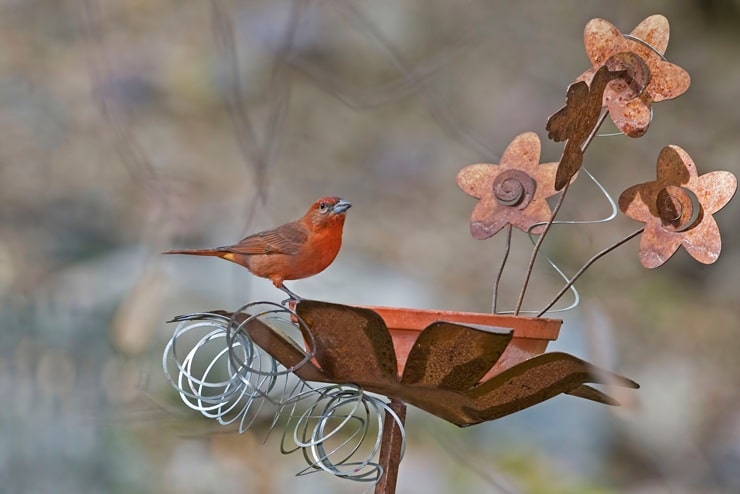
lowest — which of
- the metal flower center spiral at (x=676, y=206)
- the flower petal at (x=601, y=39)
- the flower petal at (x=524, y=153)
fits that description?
the metal flower center spiral at (x=676, y=206)

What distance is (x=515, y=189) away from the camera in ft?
4.37

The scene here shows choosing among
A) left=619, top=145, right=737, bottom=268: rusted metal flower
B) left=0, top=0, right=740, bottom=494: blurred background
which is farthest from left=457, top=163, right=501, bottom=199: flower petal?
left=0, top=0, right=740, bottom=494: blurred background

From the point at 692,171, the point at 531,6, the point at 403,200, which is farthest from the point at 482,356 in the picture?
the point at 531,6

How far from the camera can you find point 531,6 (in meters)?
3.10

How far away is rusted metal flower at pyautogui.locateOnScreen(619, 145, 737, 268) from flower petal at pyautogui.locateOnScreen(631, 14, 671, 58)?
128mm

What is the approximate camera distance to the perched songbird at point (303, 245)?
1205mm

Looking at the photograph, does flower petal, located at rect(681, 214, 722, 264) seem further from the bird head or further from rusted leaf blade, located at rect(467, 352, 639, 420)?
the bird head

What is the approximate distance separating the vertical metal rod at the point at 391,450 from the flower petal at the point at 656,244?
35cm

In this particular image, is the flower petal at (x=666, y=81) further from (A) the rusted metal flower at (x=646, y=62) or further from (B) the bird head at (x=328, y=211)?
(B) the bird head at (x=328, y=211)

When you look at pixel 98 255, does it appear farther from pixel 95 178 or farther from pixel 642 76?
pixel 642 76

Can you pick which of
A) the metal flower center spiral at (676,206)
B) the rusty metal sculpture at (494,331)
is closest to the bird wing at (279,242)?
the rusty metal sculpture at (494,331)

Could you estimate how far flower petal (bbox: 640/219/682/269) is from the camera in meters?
1.18

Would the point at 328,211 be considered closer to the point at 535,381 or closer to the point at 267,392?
the point at 267,392

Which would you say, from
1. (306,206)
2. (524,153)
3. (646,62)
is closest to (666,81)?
(646,62)
